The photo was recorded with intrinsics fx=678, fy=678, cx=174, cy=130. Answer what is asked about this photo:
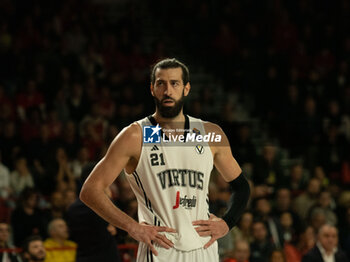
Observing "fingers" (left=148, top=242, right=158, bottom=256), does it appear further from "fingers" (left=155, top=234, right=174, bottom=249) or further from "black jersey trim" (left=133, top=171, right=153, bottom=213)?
"black jersey trim" (left=133, top=171, right=153, bottom=213)

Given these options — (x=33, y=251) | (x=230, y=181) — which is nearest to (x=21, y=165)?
(x=33, y=251)

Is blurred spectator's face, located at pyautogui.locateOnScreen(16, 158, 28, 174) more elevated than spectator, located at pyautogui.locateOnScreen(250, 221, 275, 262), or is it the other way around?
blurred spectator's face, located at pyautogui.locateOnScreen(16, 158, 28, 174)

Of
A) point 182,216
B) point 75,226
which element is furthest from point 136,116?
point 182,216

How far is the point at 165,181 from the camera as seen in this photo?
382 centimetres

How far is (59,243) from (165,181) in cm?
450

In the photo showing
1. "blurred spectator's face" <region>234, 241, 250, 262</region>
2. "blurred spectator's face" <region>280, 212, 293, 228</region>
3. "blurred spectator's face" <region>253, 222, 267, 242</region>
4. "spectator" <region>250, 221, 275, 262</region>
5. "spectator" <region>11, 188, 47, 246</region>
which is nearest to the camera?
"blurred spectator's face" <region>234, 241, 250, 262</region>

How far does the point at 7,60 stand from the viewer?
11734 mm

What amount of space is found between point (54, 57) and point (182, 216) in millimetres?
8700

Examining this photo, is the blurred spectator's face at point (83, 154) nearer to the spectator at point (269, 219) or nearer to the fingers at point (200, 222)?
the spectator at point (269, 219)

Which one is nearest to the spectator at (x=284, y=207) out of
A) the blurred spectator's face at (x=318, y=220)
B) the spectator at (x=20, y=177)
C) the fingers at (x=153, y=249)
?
the blurred spectator's face at (x=318, y=220)

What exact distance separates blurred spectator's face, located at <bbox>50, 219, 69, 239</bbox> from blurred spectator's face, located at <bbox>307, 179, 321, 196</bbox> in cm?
435

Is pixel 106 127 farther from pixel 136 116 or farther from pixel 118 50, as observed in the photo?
pixel 118 50

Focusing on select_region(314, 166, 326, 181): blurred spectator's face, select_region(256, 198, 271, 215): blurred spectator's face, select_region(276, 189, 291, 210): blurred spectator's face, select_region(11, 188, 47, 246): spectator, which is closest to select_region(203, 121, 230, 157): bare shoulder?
select_region(11, 188, 47, 246): spectator

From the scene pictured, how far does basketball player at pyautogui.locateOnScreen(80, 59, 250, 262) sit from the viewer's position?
147 inches
